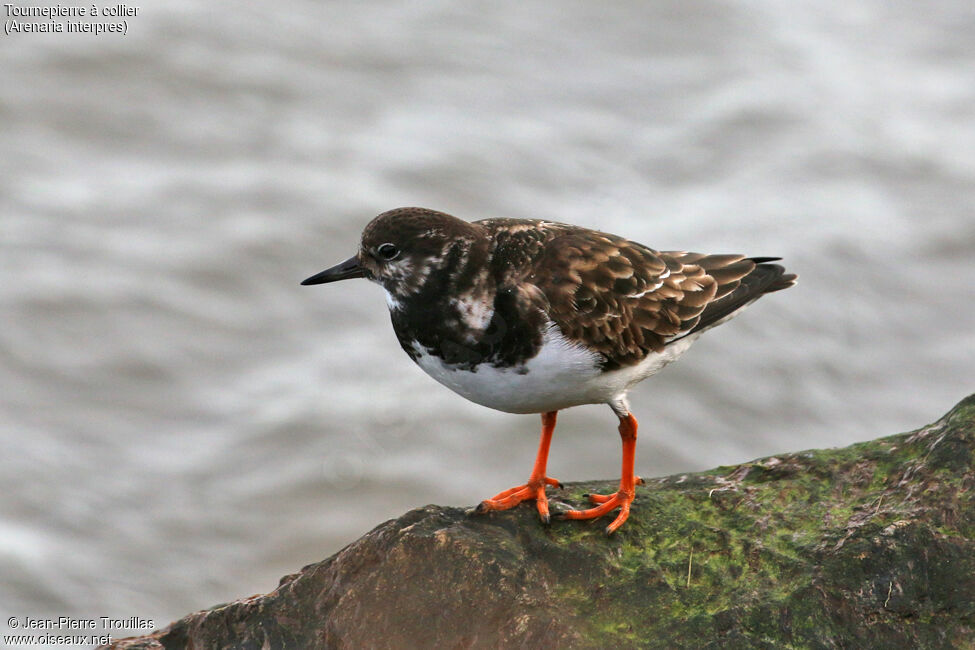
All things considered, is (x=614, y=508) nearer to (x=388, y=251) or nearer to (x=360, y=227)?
(x=388, y=251)

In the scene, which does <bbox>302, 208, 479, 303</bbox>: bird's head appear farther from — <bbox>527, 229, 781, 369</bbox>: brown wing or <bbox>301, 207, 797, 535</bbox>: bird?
<bbox>527, 229, 781, 369</bbox>: brown wing

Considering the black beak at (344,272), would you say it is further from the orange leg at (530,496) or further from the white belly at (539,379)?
the orange leg at (530,496)

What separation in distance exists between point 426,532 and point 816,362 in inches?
254

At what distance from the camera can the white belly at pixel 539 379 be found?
5.27 metres

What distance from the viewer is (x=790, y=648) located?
4570mm

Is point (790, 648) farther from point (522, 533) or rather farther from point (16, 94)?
point (16, 94)

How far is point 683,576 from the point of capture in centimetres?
501

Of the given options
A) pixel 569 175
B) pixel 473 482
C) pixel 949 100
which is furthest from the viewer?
pixel 949 100

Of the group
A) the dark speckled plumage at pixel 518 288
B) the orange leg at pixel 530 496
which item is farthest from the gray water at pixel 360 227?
the dark speckled plumage at pixel 518 288

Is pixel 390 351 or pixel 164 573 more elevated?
pixel 390 351

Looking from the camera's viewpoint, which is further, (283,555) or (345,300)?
(345,300)

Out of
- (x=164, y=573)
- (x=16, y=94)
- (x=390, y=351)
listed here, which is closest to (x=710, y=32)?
(x=390, y=351)

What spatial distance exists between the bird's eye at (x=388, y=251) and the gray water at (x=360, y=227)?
410 centimetres

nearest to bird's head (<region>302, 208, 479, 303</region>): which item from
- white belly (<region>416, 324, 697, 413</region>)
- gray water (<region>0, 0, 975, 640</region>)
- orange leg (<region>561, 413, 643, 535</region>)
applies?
white belly (<region>416, 324, 697, 413</region>)
